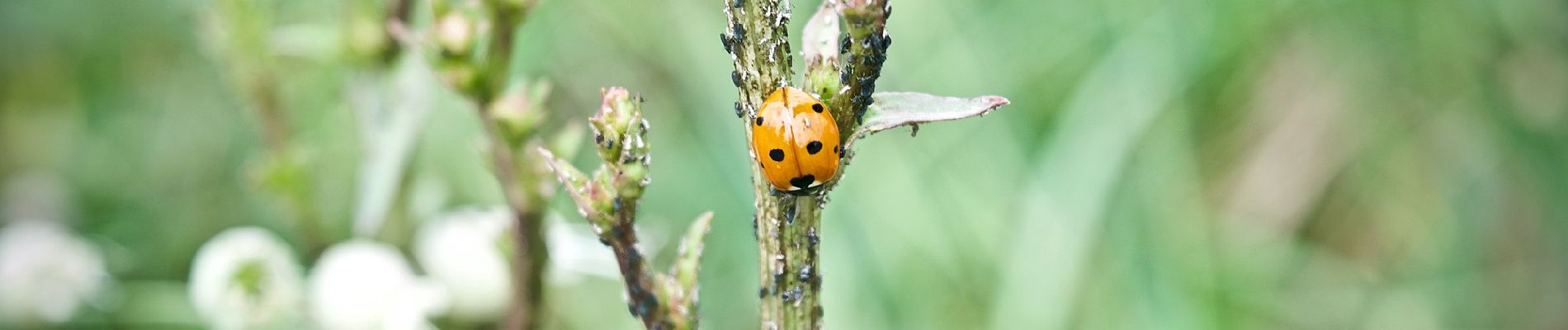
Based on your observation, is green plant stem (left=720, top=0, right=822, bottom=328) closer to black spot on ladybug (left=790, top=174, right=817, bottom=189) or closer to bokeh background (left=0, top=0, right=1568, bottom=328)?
black spot on ladybug (left=790, top=174, right=817, bottom=189)

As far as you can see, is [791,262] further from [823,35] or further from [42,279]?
[42,279]

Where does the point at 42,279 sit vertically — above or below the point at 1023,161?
below

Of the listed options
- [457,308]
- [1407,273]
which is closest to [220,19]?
[457,308]

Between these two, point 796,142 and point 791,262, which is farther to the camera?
point 796,142

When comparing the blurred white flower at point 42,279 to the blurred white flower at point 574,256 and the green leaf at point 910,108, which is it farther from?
the green leaf at point 910,108

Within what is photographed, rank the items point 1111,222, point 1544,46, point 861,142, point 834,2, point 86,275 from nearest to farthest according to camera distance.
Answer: point 834,2, point 86,275, point 1111,222, point 861,142, point 1544,46

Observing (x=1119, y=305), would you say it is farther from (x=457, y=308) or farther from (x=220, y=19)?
(x=220, y=19)

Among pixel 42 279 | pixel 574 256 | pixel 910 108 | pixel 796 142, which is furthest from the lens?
pixel 42 279

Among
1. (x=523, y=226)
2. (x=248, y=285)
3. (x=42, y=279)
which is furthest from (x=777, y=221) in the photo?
(x=42, y=279)
